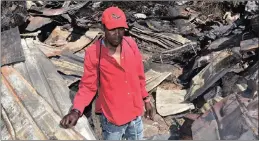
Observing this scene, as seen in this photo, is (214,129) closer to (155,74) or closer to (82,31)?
(155,74)

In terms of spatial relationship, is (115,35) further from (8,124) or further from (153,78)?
(153,78)

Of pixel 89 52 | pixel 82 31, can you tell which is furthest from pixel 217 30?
pixel 89 52

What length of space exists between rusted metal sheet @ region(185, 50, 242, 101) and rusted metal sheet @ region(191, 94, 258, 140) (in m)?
1.62

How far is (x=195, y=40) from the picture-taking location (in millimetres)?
7992

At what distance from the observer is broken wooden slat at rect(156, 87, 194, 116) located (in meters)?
6.09

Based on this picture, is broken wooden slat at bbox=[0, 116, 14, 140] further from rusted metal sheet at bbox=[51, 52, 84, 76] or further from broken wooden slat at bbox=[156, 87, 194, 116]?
broken wooden slat at bbox=[156, 87, 194, 116]

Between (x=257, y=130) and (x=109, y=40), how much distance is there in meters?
1.43

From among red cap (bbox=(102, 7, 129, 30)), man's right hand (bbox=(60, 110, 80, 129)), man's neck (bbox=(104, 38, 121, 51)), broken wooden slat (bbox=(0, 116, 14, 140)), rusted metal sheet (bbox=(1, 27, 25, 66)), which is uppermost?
red cap (bbox=(102, 7, 129, 30))

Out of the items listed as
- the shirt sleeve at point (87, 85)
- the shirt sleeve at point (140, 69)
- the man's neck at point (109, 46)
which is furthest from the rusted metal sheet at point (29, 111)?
the man's neck at point (109, 46)

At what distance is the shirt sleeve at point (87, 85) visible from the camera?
3666mm

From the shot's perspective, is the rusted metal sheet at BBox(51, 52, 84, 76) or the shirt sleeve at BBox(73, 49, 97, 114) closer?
the shirt sleeve at BBox(73, 49, 97, 114)

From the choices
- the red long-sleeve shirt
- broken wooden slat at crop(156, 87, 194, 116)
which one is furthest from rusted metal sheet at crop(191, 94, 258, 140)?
broken wooden slat at crop(156, 87, 194, 116)

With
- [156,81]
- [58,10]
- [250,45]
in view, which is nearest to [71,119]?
[250,45]

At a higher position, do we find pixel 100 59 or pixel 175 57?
pixel 100 59
